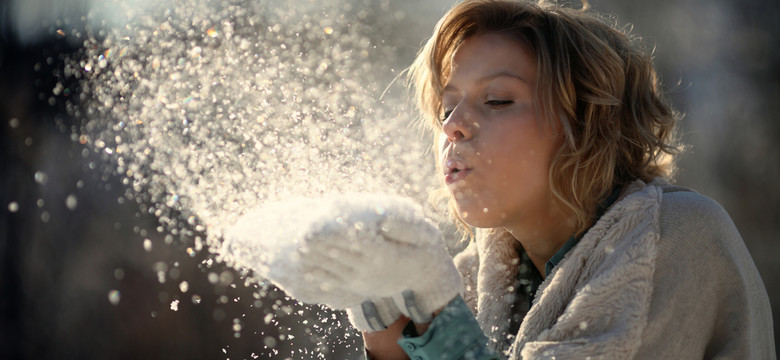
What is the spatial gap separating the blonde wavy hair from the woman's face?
1.0 inches

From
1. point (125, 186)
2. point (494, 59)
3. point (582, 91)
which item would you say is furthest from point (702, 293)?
point (125, 186)

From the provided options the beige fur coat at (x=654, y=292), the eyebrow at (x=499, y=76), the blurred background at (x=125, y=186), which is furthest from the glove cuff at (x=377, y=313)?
the blurred background at (x=125, y=186)

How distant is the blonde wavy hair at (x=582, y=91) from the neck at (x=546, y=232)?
3 centimetres

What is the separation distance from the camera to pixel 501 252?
1255 mm

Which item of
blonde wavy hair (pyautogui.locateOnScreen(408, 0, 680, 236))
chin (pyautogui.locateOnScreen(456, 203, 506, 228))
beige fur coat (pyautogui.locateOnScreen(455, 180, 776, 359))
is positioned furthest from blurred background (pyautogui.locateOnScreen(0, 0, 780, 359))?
beige fur coat (pyautogui.locateOnScreen(455, 180, 776, 359))

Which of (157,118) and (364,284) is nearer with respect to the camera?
(364,284)

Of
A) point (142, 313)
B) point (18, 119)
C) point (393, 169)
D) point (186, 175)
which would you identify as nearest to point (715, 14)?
point (393, 169)

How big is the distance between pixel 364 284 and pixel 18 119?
7.85 ft

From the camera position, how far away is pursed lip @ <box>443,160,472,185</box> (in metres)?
1.01

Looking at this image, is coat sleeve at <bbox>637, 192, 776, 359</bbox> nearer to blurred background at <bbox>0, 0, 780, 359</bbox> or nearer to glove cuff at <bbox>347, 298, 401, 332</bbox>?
glove cuff at <bbox>347, 298, 401, 332</bbox>

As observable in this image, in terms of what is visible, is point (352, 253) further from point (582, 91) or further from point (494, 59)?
point (582, 91)

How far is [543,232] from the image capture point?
112cm

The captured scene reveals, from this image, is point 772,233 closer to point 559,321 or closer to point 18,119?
point 559,321

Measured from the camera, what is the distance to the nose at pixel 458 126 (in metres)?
1.01
